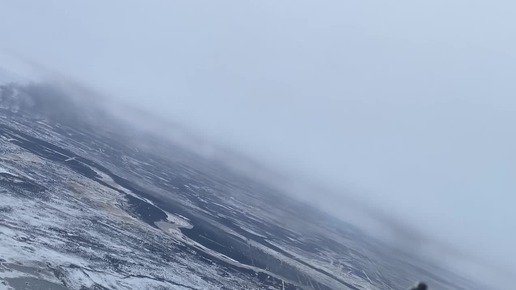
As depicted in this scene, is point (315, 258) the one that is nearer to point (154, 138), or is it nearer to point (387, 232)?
point (387, 232)

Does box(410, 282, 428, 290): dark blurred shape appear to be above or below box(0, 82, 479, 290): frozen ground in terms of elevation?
above

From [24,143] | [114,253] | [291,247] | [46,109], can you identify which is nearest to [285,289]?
[114,253]

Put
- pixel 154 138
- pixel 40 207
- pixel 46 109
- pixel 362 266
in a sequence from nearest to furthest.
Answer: pixel 40 207 < pixel 362 266 < pixel 46 109 < pixel 154 138

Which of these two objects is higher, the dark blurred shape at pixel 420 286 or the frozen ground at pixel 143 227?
the dark blurred shape at pixel 420 286

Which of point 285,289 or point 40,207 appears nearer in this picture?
point 40,207

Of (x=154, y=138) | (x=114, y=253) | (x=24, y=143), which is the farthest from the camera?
(x=154, y=138)

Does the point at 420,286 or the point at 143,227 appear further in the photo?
the point at 143,227

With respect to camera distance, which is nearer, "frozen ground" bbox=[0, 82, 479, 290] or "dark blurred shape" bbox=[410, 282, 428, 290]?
"dark blurred shape" bbox=[410, 282, 428, 290]

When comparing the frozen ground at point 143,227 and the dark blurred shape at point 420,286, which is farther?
the frozen ground at point 143,227

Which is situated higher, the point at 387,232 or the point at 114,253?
the point at 387,232

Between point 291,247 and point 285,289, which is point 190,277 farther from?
point 291,247

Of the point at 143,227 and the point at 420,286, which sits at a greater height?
the point at 420,286
